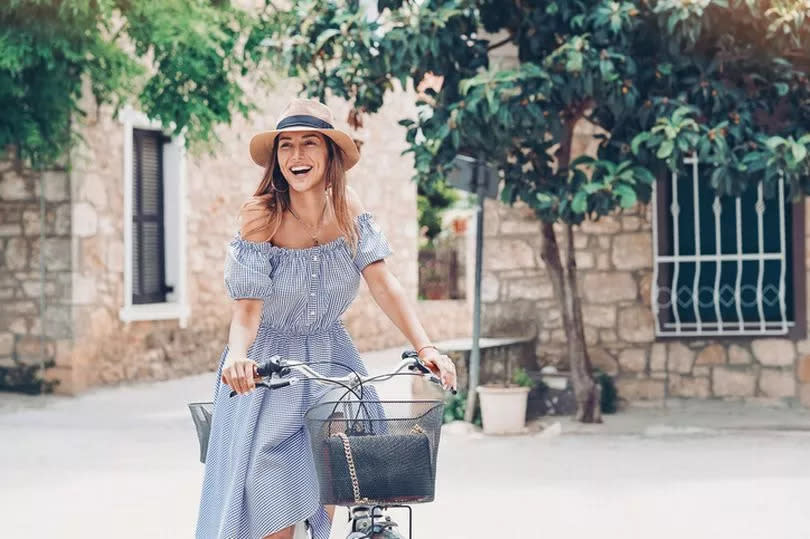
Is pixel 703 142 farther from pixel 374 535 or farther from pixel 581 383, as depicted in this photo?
pixel 374 535

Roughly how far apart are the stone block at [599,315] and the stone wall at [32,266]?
5.13 m

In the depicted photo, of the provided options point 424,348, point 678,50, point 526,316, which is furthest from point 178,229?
point 424,348

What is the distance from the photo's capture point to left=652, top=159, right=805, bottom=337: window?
10688mm

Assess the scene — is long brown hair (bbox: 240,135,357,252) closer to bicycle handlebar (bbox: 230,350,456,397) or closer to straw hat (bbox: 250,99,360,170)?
straw hat (bbox: 250,99,360,170)

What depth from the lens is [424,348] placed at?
358cm

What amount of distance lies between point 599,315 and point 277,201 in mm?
7607

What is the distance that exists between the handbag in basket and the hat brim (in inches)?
35.6

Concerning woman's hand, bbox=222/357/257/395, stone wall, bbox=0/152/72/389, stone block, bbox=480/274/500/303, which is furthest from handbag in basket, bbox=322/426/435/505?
stone wall, bbox=0/152/72/389

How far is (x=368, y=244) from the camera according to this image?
3.77 m

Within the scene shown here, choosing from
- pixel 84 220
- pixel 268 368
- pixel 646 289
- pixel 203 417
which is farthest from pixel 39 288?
pixel 268 368

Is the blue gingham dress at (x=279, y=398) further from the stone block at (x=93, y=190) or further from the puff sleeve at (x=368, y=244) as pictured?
the stone block at (x=93, y=190)

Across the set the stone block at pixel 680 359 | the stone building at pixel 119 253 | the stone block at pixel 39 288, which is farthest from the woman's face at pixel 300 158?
the stone block at pixel 39 288

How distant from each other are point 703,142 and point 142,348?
7363mm

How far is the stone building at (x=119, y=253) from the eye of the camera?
12992 millimetres
